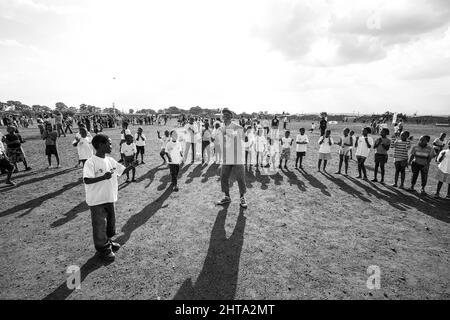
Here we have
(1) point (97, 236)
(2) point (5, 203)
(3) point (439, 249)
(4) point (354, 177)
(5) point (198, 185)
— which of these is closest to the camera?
(1) point (97, 236)

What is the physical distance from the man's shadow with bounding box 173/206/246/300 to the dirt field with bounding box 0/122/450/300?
18 mm

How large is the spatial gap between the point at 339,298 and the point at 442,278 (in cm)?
205

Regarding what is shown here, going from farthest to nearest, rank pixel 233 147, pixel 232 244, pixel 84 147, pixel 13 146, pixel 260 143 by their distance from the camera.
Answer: pixel 260 143 < pixel 13 146 < pixel 84 147 < pixel 233 147 < pixel 232 244

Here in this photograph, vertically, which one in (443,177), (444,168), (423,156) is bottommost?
(443,177)

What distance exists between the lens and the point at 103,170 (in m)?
4.27

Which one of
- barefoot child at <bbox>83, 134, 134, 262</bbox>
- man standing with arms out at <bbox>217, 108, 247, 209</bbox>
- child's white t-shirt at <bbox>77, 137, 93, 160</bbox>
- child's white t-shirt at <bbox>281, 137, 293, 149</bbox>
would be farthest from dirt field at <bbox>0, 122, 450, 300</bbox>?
child's white t-shirt at <bbox>281, 137, 293, 149</bbox>

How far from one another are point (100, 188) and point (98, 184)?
81mm

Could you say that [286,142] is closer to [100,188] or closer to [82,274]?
[100,188]

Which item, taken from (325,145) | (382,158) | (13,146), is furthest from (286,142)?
(13,146)

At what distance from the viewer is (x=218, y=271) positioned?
412cm

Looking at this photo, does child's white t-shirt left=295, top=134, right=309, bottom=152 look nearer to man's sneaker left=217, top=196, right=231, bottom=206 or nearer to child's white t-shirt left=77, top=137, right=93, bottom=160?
man's sneaker left=217, top=196, right=231, bottom=206

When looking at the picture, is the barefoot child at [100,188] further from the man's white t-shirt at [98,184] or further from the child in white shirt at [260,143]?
the child in white shirt at [260,143]
